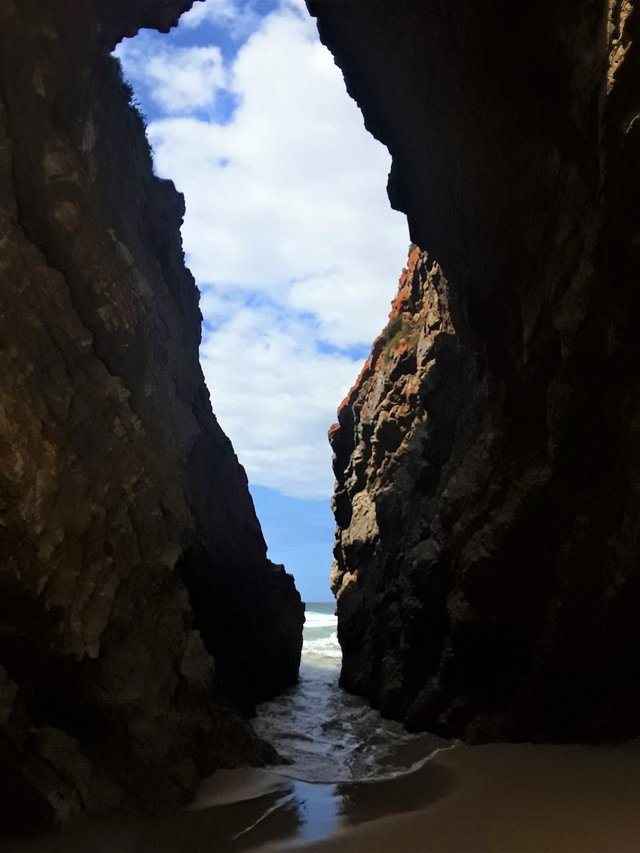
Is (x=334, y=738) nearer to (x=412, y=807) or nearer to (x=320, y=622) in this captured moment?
(x=412, y=807)

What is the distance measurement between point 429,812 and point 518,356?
5237 millimetres

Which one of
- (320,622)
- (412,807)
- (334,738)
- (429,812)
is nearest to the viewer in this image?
(429,812)

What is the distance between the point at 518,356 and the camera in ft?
25.8

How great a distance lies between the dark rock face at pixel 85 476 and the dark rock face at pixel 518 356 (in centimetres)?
353

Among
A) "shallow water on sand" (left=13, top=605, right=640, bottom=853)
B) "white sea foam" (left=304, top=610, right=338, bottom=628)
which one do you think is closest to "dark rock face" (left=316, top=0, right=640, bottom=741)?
"shallow water on sand" (left=13, top=605, right=640, bottom=853)

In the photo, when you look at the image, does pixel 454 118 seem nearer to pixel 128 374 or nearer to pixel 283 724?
pixel 128 374

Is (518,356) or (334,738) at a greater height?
(518,356)

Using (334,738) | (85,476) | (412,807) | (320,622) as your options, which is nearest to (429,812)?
(412,807)

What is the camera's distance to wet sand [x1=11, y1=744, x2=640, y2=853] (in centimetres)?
453

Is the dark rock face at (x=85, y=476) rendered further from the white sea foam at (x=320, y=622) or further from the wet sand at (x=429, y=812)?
the white sea foam at (x=320, y=622)

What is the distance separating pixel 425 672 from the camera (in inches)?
408

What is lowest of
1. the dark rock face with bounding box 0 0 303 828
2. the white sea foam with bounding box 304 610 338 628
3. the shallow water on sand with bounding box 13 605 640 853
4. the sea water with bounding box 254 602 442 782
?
the white sea foam with bounding box 304 610 338 628

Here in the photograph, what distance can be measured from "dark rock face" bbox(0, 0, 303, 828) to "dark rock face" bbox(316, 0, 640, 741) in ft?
11.6

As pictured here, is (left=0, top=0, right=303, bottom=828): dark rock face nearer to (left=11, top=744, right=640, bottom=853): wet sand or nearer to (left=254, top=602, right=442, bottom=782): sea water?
(left=11, top=744, right=640, bottom=853): wet sand
